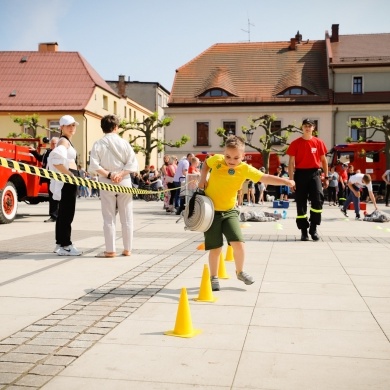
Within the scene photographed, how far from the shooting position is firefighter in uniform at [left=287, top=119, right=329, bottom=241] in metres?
10.9

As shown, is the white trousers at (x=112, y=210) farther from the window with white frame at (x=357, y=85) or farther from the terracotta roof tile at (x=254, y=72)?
the window with white frame at (x=357, y=85)

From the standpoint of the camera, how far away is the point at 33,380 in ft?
11.1

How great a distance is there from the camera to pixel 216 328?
180 inches

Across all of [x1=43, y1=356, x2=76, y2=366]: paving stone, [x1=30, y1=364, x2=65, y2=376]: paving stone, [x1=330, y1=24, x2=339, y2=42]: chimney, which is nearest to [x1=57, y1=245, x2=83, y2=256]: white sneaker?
[x1=43, y1=356, x2=76, y2=366]: paving stone

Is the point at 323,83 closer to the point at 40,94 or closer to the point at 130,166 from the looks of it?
the point at 40,94

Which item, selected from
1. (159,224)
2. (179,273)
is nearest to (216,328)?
(179,273)

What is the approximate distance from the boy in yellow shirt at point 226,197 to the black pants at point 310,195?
15.9 feet

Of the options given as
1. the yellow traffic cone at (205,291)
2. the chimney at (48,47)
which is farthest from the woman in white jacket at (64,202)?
the chimney at (48,47)

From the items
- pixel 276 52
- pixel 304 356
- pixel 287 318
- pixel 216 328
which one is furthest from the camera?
pixel 276 52

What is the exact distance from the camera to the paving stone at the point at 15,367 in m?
3.54

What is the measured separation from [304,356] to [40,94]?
49.8 metres

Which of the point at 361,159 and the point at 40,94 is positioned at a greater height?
the point at 40,94

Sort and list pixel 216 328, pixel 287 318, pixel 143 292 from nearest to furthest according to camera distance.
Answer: pixel 216 328 < pixel 287 318 < pixel 143 292

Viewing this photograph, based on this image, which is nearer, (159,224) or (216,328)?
(216,328)
